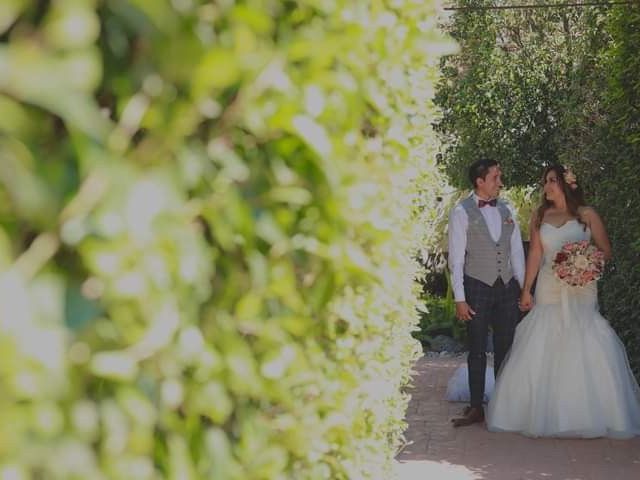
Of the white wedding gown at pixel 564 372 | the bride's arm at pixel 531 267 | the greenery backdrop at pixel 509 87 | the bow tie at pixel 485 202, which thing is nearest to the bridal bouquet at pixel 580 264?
the white wedding gown at pixel 564 372

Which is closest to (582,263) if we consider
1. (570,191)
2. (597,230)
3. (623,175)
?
(597,230)

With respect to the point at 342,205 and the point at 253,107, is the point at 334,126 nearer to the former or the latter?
the point at 342,205

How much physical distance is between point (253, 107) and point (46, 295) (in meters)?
0.47

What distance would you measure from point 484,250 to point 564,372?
1226 mm

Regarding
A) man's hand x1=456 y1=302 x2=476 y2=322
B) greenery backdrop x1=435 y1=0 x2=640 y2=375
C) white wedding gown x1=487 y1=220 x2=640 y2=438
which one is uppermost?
greenery backdrop x1=435 y1=0 x2=640 y2=375

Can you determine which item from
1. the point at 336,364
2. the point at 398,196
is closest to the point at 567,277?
the point at 398,196

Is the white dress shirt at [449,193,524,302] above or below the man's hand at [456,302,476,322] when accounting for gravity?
above

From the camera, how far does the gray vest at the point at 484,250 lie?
8516 millimetres

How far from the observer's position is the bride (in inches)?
316

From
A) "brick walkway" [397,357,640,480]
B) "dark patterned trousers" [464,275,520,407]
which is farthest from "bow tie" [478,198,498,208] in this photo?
"brick walkway" [397,357,640,480]

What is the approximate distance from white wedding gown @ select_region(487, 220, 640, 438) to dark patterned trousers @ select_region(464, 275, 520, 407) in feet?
0.55

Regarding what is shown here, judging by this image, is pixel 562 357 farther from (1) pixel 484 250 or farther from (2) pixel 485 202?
(2) pixel 485 202

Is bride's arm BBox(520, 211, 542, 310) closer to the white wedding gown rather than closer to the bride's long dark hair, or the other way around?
the white wedding gown

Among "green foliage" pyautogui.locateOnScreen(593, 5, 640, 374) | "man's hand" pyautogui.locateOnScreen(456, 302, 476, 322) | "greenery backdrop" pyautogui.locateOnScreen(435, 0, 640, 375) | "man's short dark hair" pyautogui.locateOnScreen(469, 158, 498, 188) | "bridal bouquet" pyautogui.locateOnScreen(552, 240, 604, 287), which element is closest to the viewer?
"bridal bouquet" pyautogui.locateOnScreen(552, 240, 604, 287)
